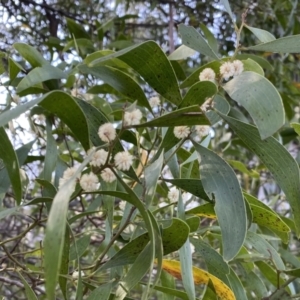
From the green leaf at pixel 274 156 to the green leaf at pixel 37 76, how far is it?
21 centimetres

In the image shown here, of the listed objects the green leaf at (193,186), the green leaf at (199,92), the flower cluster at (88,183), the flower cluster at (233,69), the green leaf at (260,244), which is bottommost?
the green leaf at (260,244)

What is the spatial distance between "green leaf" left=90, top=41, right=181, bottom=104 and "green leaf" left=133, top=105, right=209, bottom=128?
10 centimetres

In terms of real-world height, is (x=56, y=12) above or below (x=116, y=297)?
above

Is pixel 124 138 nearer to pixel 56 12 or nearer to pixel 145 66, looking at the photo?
pixel 145 66

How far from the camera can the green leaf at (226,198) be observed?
508 mm

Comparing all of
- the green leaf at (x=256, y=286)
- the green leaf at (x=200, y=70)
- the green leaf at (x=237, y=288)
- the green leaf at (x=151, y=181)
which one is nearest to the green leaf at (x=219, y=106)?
the green leaf at (x=200, y=70)

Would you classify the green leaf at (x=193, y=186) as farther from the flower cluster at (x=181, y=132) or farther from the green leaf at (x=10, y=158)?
the green leaf at (x=10, y=158)

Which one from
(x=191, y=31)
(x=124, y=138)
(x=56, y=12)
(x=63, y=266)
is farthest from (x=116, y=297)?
(x=56, y=12)

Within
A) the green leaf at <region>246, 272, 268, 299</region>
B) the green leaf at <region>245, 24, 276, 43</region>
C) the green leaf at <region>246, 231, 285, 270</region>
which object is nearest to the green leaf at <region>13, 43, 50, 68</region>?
the green leaf at <region>245, 24, 276, 43</region>

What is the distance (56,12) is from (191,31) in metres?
1.19

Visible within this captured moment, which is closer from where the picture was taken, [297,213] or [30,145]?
[297,213]

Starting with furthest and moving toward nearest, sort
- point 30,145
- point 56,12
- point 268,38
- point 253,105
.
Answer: point 56,12 → point 30,145 → point 268,38 → point 253,105

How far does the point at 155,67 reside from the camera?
0.57 meters

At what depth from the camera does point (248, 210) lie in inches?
22.2
